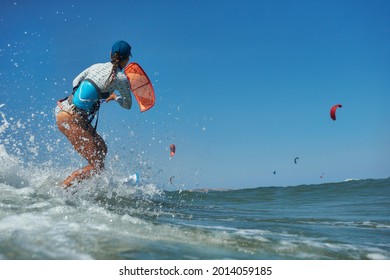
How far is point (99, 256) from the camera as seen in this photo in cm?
280

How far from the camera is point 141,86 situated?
25.7ft

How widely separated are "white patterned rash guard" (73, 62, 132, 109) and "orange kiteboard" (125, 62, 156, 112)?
5.26ft

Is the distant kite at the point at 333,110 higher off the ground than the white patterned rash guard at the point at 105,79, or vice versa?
the distant kite at the point at 333,110

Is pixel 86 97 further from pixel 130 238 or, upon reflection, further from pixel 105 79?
pixel 130 238

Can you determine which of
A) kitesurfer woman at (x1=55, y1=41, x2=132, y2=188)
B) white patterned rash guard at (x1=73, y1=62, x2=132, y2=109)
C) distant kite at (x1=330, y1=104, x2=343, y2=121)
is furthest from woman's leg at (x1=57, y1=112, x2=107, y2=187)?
distant kite at (x1=330, y1=104, x2=343, y2=121)

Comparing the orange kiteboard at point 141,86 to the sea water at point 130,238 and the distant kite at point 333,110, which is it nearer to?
the sea water at point 130,238

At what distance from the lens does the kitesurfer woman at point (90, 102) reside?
232 inches

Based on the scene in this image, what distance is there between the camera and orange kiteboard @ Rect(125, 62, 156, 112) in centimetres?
775

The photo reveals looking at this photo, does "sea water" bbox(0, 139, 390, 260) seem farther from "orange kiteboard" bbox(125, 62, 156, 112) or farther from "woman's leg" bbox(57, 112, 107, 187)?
"orange kiteboard" bbox(125, 62, 156, 112)

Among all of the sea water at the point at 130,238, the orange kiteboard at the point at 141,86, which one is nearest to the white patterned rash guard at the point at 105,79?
the orange kiteboard at the point at 141,86
